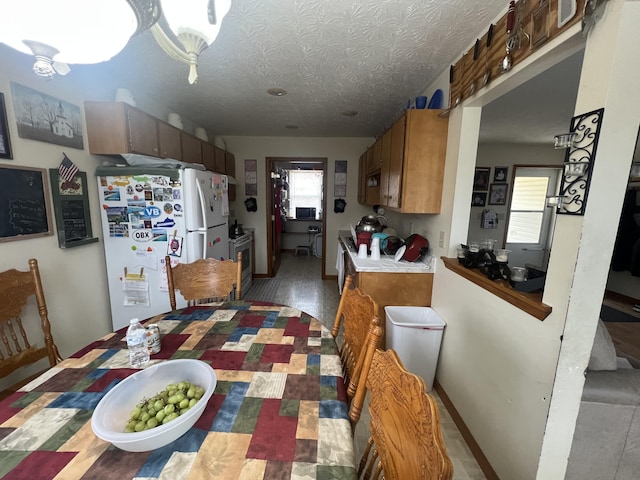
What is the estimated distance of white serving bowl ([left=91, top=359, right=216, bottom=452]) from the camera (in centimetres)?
66

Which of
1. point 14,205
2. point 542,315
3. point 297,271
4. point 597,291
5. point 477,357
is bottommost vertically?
point 297,271

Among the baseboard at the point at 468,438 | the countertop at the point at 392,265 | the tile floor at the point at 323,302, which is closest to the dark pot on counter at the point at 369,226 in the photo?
the countertop at the point at 392,265

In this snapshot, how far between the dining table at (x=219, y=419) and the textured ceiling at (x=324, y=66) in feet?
5.53

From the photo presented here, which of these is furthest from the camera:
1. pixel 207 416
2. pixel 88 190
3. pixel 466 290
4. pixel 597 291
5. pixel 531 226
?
pixel 531 226

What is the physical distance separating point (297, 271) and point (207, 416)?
4.28 metres

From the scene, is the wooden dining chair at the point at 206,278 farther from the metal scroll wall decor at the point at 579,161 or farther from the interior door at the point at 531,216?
the interior door at the point at 531,216

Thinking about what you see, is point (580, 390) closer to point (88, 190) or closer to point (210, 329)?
point (210, 329)

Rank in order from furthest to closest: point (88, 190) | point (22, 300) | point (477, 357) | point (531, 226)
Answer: point (531, 226) → point (88, 190) → point (477, 357) → point (22, 300)

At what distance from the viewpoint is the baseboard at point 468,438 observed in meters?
1.35

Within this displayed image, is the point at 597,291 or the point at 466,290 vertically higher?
the point at 597,291

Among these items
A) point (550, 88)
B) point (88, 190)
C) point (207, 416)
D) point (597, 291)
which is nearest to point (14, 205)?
point (88, 190)

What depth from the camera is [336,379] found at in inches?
37.7

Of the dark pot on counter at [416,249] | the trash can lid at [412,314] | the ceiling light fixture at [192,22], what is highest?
the ceiling light fixture at [192,22]

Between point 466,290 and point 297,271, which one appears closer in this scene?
point 466,290
